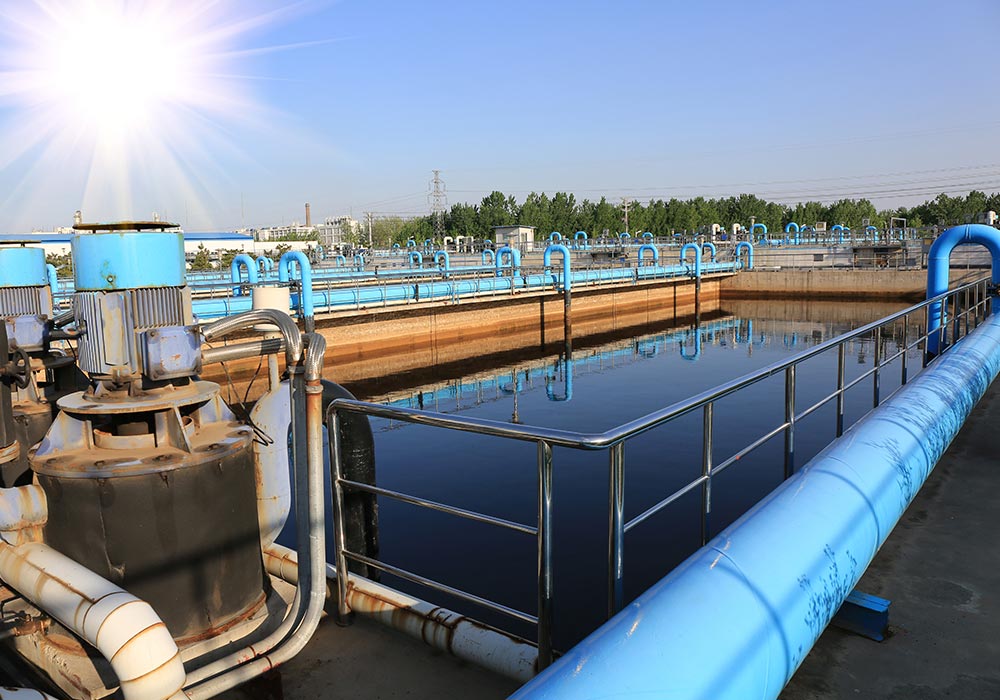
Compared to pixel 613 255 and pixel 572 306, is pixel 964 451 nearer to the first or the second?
pixel 572 306

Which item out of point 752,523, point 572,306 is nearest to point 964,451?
point 752,523

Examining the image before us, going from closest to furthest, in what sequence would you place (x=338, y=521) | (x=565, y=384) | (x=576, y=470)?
1. (x=338, y=521)
2. (x=576, y=470)
3. (x=565, y=384)

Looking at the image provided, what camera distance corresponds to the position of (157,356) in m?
3.41

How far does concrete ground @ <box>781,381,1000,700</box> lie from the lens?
2.91 metres

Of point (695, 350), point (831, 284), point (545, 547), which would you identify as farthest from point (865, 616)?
point (831, 284)

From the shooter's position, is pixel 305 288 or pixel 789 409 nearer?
pixel 789 409

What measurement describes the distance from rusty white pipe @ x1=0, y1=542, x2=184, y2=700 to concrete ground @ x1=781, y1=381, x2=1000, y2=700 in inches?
93.4

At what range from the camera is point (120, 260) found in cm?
337

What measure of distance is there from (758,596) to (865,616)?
3.41 ft

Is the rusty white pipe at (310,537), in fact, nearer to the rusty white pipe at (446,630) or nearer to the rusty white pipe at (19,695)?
the rusty white pipe at (446,630)

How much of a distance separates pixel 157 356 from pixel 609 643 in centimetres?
242

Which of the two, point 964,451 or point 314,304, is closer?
point 964,451

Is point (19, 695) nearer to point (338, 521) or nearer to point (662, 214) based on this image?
point (338, 521)

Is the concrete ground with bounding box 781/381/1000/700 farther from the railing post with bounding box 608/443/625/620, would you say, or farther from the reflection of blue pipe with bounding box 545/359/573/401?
the reflection of blue pipe with bounding box 545/359/573/401
